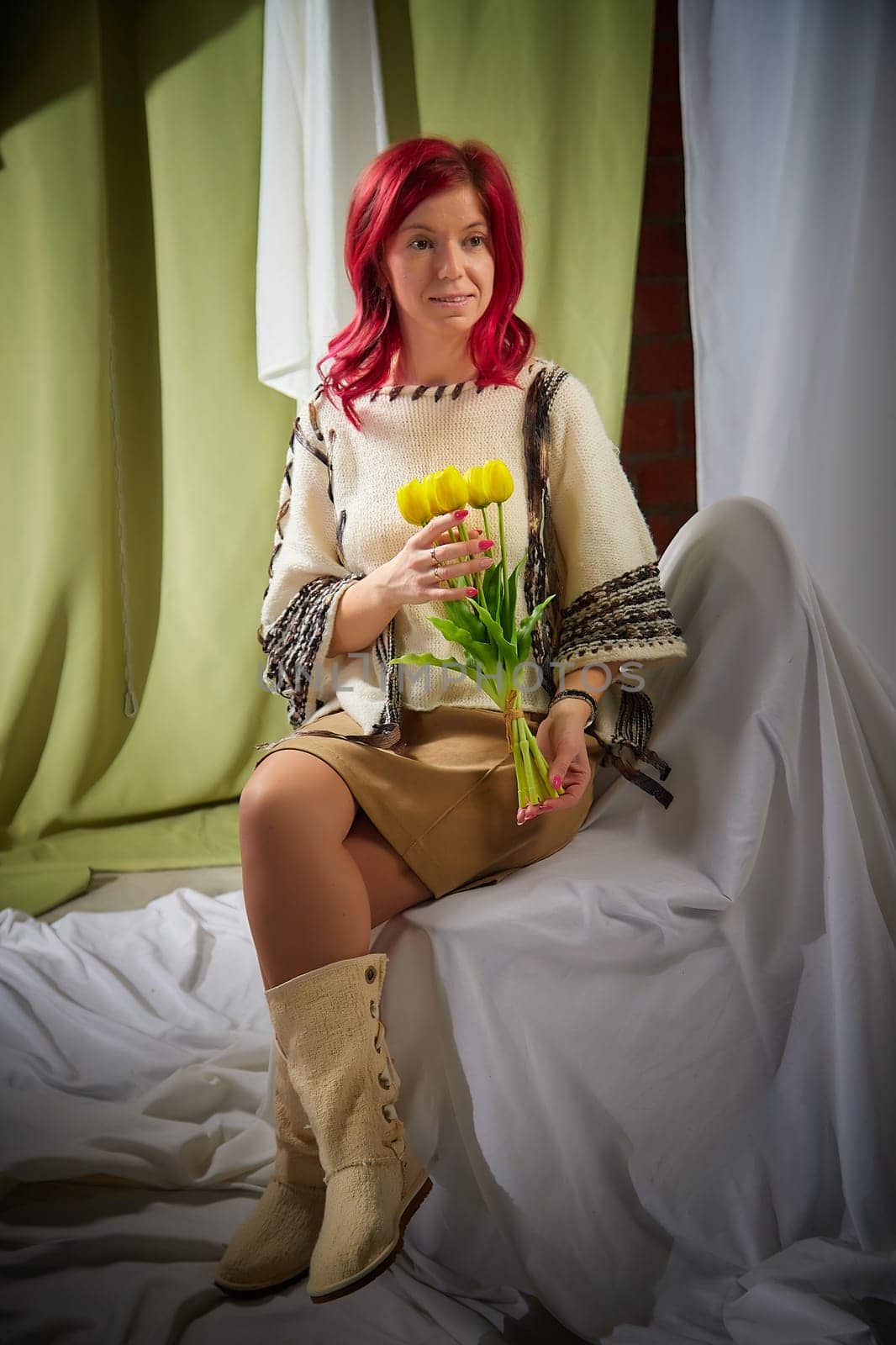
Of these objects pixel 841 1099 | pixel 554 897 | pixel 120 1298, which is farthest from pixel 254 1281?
pixel 841 1099

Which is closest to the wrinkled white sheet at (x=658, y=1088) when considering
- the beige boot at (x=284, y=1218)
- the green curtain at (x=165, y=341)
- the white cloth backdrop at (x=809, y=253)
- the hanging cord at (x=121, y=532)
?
the beige boot at (x=284, y=1218)

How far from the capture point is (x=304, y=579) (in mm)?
1364

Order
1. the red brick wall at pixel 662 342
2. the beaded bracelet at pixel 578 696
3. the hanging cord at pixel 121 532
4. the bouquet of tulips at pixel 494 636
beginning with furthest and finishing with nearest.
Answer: the hanging cord at pixel 121 532 < the red brick wall at pixel 662 342 < the beaded bracelet at pixel 578 696 < the bouquet of tulips at pixel 494 636

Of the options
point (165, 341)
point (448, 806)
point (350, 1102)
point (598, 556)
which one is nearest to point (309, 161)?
point (165, 341)

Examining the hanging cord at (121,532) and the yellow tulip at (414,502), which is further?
the hanging cord at (121,532)

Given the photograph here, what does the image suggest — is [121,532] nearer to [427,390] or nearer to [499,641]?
[427,390]

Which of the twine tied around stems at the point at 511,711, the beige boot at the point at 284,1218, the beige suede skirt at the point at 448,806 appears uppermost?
the twine tied around stems at the point at 511,711

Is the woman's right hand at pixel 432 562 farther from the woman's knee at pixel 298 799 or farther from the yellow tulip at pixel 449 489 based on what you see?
the woman's knee at pixel 298 799

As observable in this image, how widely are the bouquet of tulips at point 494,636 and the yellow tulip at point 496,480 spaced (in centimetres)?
2

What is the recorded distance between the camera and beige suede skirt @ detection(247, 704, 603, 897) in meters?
1.18

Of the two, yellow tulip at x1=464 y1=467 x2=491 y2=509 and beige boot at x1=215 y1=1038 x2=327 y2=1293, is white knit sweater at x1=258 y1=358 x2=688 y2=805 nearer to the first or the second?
yellow tulip at x1=464 y1=467 x2=491 y2=509

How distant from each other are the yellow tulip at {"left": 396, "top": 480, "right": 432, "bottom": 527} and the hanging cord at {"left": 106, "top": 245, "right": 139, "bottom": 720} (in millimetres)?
1594

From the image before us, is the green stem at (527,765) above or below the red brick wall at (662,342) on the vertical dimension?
below

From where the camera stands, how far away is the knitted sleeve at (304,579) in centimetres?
131
